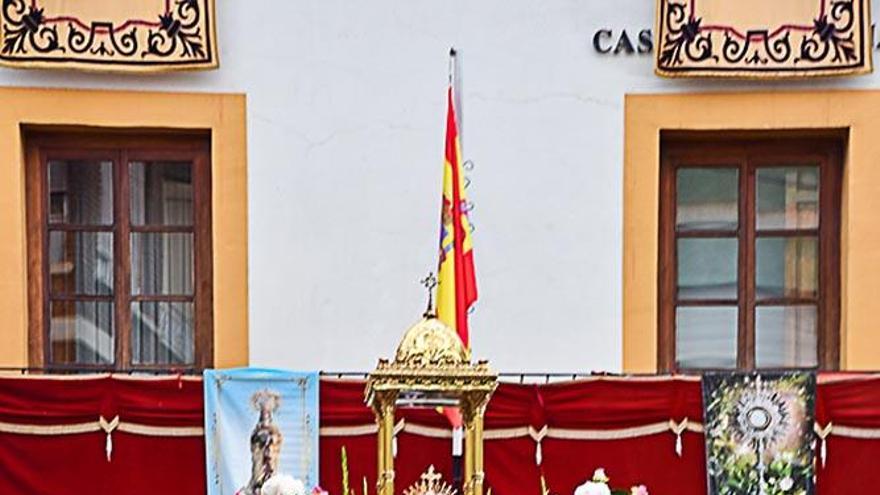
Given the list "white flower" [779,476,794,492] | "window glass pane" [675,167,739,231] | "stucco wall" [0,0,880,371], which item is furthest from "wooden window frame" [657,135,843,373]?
"white flower" [779,476,794,492]

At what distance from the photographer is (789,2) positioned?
6508 mm

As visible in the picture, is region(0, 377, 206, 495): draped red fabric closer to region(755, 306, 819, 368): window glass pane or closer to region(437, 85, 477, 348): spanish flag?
region(437, 85, 477, 348): spanish flag

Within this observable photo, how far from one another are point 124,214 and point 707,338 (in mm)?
3011

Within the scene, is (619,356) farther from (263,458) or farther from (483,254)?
(263,458)

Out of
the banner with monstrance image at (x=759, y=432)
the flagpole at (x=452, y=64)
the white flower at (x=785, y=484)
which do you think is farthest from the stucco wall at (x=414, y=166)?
the white flower at (x=785, y=484)

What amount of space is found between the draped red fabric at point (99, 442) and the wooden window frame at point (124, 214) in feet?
1.29

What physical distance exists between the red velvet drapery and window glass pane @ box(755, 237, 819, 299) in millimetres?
636

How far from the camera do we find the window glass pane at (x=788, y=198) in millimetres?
6754

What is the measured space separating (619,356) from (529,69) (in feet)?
4.87

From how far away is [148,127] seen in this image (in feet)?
21.7

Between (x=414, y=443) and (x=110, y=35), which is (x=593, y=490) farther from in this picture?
(x=110, y=35)

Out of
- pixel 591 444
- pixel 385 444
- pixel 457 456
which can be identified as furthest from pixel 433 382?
pixel 591 444

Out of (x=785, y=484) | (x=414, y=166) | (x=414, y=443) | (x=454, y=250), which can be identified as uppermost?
(x=414, y=166)

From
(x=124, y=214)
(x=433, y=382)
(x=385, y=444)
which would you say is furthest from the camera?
(x=124, y=214)
